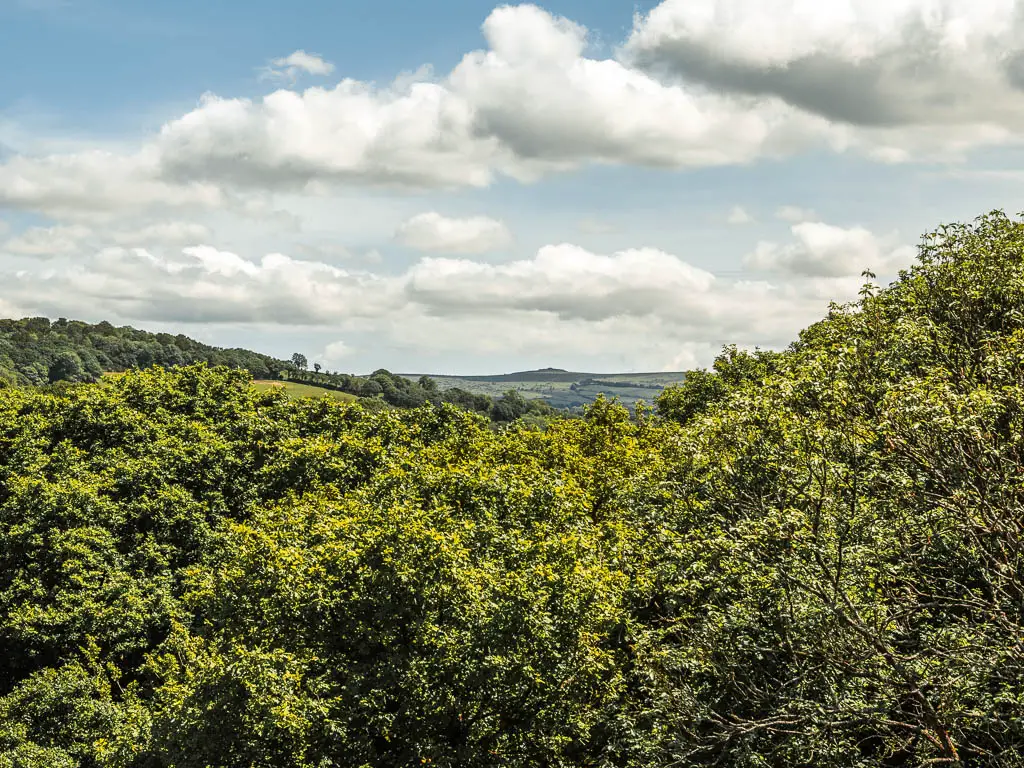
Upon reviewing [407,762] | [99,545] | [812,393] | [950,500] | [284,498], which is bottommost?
[407,762]

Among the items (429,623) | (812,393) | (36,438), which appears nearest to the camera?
(812,393)

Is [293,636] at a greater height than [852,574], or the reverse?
[852,574]

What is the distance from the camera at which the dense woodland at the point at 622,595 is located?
1808 cm

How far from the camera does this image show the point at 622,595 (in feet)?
87.2

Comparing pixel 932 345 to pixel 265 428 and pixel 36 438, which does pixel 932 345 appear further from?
pixel 36 438

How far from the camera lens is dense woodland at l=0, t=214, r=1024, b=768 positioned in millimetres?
18078

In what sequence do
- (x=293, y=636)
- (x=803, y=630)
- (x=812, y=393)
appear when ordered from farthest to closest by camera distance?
(x=293, y=636) < (x=812, y=393) < (x=803, y=630)

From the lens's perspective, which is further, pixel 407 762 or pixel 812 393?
pixel 407 762

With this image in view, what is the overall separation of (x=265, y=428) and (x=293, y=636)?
78.7 ft

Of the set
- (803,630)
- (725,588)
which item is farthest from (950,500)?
(725,588)

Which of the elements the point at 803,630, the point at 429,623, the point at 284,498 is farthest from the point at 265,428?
the point at 803,630

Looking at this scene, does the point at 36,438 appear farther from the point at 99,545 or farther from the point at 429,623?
the point at 429,623

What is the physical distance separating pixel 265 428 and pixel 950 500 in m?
39.8

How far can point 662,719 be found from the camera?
21047 mm
